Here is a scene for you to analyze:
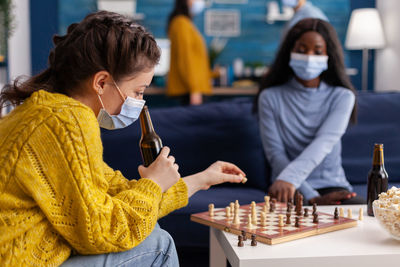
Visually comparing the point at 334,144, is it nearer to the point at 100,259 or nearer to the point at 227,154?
the point at 227,154

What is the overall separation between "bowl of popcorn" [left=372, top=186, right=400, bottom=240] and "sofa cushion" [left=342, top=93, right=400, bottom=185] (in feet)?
4.37

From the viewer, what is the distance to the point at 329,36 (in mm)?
2250

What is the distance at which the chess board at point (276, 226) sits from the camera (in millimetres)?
1247

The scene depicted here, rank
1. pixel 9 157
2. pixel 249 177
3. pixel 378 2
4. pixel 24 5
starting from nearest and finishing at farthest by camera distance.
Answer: pixel 9 157
pixel 249 177
pixel 24 5
pixel 378 2

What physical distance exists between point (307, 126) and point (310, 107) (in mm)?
91

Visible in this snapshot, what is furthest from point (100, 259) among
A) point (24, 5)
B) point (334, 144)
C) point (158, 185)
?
point (24, 5)

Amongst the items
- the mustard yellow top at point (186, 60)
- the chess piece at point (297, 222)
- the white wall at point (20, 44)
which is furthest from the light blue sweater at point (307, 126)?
the white wall at point (20, 44)

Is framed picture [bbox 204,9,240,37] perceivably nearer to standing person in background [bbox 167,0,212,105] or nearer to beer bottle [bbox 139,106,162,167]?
standing person in background [bbox 167,0,212,105]

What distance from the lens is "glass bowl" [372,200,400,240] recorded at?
1.21 metres

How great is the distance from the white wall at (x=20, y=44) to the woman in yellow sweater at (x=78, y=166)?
3215mm

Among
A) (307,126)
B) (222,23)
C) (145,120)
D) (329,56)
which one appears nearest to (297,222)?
(145,120)

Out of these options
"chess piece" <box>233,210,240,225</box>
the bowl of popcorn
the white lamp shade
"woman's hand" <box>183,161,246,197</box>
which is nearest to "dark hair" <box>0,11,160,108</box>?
"woman's hand" <box>183,161,246,197</box>

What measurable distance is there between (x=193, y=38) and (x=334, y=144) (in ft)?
7.25

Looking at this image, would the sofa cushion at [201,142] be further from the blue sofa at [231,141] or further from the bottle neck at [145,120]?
the bottle neck at [145,120]
